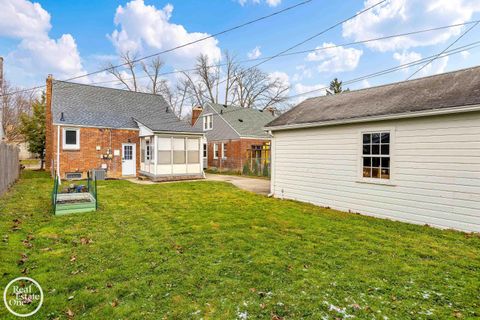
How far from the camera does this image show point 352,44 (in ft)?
36.9

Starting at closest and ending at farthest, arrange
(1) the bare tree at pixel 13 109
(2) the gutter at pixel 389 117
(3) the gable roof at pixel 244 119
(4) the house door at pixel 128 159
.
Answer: (2) the gutter at pixel 389 117
(4) the house door at pixel 128 159
(3) the gable roof at pixel 244 119
(1) the bare tree at pixel 13 109

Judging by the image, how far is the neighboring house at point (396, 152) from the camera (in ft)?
19.3

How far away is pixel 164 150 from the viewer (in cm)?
1528

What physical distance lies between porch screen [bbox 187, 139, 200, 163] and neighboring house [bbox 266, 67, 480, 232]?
25.4ft

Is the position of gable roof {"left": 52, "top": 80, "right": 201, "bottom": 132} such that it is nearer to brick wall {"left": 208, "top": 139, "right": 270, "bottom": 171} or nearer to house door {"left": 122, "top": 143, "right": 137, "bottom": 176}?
house door {"left": 122, "top": 143, "right": 137, "bottom": 176}

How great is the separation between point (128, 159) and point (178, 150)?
3.86 meters

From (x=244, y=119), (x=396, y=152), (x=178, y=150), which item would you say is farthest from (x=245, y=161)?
(x=396, y=152)

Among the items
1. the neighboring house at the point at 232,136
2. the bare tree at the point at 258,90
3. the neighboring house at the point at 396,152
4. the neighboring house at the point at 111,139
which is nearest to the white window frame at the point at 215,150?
the neighboring house at the point at 232,136

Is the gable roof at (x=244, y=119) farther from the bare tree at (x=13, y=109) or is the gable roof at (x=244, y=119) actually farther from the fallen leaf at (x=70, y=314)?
the fallen leaf at (x=70, y=314)

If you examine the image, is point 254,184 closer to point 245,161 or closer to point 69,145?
point 245,161

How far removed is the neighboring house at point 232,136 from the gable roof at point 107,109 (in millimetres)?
5624

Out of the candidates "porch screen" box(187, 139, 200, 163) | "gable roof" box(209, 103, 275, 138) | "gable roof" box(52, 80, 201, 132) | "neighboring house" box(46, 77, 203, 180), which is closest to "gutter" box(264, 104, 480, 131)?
"porch screen" box(187, 139, 200, 163)

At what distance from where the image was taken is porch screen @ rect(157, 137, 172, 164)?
15.1m

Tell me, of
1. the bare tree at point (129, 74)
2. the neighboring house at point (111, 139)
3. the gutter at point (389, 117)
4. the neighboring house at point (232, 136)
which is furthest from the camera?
the bare tree at point (129, 74)
